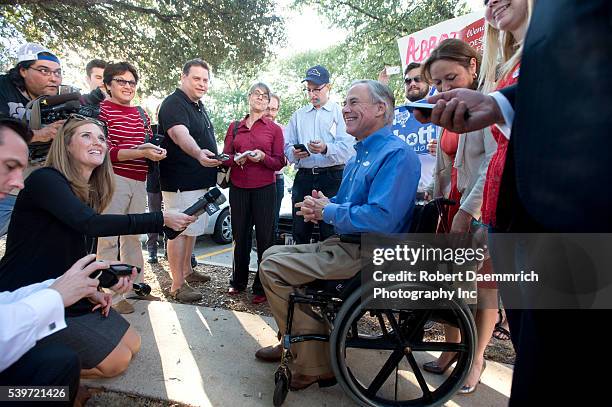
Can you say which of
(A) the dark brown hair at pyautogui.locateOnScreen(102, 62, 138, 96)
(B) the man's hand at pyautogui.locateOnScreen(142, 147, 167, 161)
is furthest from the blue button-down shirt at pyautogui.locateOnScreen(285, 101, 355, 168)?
(A) the dark brown hair at pyautogui.locateOnScreen(102, 62, 138, 96)

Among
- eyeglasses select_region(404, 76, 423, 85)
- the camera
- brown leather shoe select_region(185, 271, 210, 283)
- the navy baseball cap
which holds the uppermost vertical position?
the navy baseball cap

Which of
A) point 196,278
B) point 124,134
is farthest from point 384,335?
point 124,134

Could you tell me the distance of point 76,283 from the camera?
4.99ft

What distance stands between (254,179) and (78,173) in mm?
1624

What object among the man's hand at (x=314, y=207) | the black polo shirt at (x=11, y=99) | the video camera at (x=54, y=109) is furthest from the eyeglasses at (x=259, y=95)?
the black polo shirt at (x=11, y=99)

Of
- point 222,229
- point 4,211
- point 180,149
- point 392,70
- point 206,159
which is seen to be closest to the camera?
point 4,211

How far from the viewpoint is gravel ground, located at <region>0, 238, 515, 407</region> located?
2135 mm

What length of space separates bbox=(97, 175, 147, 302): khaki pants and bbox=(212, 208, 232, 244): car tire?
3.19 m

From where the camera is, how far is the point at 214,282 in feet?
13.8

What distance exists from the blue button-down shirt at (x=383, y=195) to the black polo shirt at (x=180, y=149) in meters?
1.89

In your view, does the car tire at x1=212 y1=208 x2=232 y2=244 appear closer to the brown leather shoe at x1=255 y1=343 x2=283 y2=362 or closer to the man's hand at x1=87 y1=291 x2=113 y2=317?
the brown leather shoe at x1=255 y1=343 x2=283 y2=362

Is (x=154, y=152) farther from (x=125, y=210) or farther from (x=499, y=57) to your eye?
(x=499, y=57)

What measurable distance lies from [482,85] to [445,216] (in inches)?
27.9

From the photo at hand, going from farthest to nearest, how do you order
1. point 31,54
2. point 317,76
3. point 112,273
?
point 317,76 < point 31,54 < point 112,273
